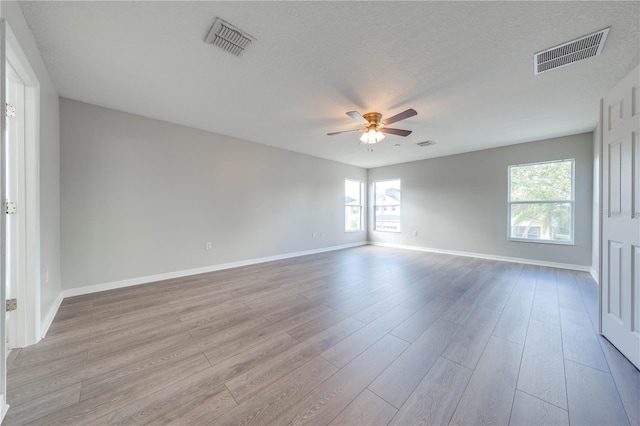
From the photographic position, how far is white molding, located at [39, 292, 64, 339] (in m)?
2.07

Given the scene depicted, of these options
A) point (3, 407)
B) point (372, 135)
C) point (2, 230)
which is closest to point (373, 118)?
point (372, 135)

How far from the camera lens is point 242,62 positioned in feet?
7.26

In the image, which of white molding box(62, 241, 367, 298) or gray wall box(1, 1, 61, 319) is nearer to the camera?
gray wall box(1, 1, 61, 319)

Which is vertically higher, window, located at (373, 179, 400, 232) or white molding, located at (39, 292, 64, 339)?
window, located at (373, 179, 400, 232)

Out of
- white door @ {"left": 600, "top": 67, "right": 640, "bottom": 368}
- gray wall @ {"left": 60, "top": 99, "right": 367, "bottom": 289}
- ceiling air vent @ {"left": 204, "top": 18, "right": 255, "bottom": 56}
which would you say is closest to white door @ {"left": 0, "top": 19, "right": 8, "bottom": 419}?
ceiling air vent @ {"left": 204, "top": 18, "right": 255, "bottom": 56}

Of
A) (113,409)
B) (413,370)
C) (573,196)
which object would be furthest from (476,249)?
(113,409)

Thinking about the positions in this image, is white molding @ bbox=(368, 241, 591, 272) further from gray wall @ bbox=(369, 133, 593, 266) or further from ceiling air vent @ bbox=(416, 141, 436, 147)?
ceiling air vent @ bbox=(416, 141, 436, 147)

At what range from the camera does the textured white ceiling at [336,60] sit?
1.65 metres

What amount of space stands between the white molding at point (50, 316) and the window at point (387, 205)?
6.82 m

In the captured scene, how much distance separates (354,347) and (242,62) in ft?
9.18

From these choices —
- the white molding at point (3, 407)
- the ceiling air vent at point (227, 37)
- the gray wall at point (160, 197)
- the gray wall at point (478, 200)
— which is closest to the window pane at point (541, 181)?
the gray wall at point (478, 200)

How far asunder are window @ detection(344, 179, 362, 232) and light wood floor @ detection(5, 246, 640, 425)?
395 centimetres

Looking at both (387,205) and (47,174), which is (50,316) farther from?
(387,205)

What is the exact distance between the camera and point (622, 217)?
1850mm
